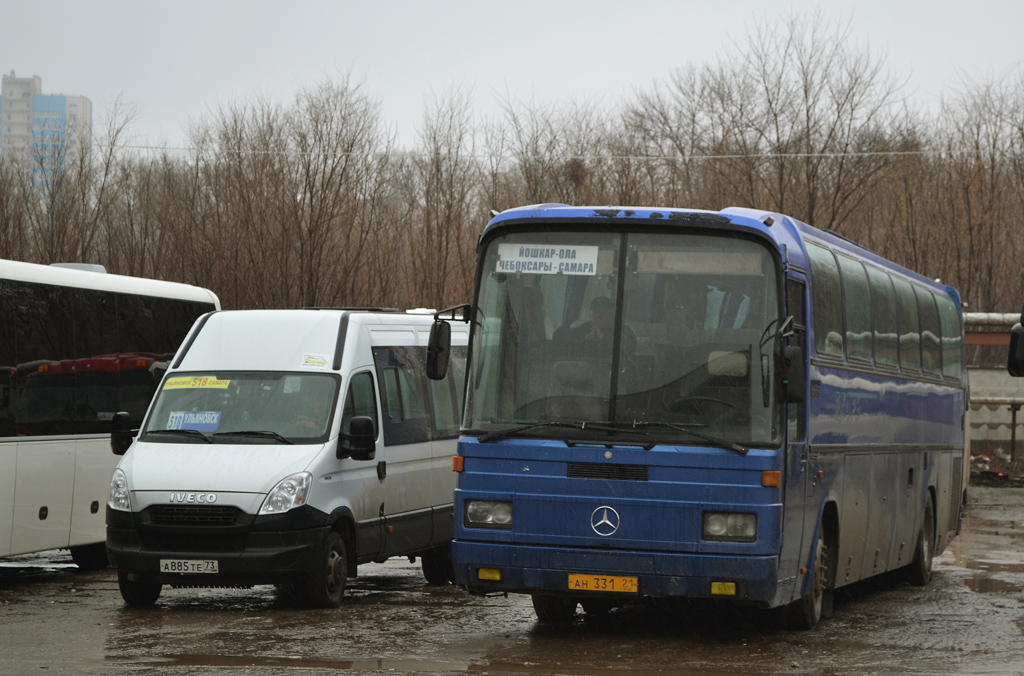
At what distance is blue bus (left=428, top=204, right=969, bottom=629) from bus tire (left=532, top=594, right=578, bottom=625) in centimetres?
119

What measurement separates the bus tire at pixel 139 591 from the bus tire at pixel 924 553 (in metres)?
7.44

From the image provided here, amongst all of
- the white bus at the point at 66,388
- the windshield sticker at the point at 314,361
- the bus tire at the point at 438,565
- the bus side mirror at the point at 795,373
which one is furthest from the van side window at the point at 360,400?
the bus side mirror at the point at 795,373

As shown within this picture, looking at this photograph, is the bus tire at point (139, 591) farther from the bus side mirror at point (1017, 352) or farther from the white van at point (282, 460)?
the bus side mirror at point (1017, 352)

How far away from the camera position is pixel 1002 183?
3878 centimetres

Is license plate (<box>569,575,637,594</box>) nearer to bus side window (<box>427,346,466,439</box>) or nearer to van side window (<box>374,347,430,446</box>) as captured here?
van side window (<box>374,347,430,446</box>)

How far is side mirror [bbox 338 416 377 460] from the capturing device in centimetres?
1204

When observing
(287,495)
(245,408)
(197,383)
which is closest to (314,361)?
(245,408)

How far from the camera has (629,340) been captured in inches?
375

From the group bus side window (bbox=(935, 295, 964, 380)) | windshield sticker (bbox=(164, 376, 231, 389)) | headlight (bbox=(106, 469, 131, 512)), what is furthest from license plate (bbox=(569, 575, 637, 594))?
bus side window (bbox=(935, 295, 964, 380))

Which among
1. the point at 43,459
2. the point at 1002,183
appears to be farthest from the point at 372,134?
the point at 43,459

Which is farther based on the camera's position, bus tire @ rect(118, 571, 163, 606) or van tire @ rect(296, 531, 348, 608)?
bus tire @ rect(118, 571, 163, 606)

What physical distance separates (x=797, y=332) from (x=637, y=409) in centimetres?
142

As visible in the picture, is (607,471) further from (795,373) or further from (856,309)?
(856,309)

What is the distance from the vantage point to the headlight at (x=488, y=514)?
9.65 m
